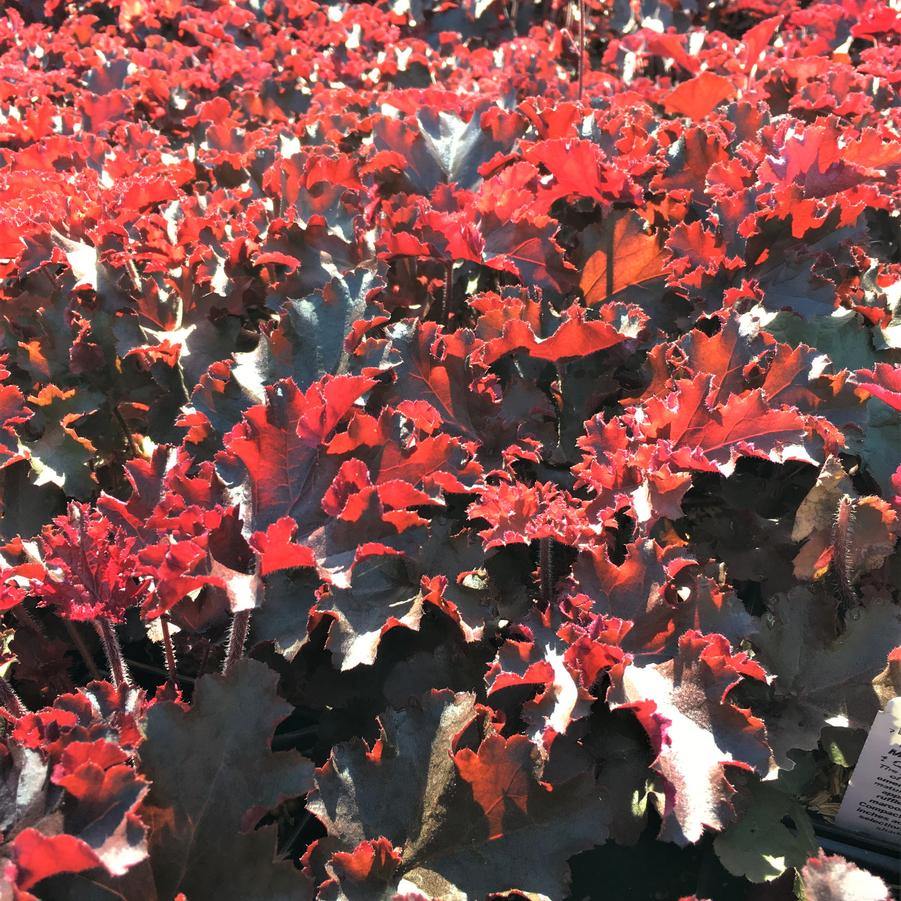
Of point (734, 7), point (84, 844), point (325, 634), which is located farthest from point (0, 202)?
point (734, 7)

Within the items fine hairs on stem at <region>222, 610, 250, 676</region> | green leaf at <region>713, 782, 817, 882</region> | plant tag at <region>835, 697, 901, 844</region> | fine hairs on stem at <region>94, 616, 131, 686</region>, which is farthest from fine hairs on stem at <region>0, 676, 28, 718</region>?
plant tag at <region>835, 697, 901, 844</region>

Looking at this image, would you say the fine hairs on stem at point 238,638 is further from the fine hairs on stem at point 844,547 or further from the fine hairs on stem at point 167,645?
the fine hairs on stem at point 844,547

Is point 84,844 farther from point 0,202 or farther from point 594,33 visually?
point 594,33

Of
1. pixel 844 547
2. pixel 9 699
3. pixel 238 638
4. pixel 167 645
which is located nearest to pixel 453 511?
pixel 238 638

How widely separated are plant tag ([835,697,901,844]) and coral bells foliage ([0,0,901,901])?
0.08 meters

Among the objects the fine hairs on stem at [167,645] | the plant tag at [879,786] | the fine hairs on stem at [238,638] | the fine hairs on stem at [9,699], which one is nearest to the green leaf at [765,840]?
the plant tag at [879,786]

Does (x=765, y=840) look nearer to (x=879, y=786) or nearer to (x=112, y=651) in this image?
(x=879, y=786)

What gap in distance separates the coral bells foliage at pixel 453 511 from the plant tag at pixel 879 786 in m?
0.08

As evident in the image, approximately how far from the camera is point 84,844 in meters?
1.28

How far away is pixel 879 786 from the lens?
1.75m

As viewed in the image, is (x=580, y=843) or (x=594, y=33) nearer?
(x=580, y=843)

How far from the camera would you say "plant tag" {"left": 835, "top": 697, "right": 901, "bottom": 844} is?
1653mm

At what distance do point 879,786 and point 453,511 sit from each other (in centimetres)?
103

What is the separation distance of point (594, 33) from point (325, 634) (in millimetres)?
4213
